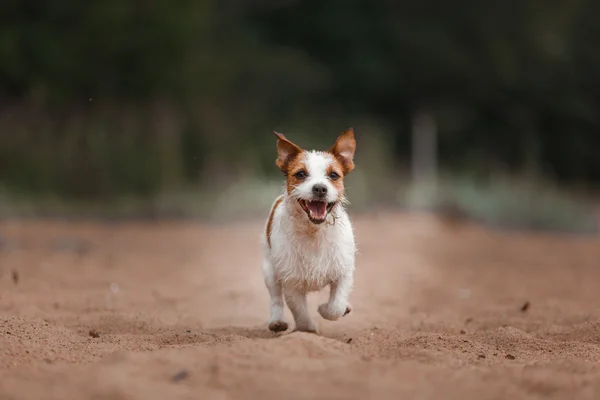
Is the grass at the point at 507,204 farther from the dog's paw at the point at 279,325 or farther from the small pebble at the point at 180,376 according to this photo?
the small pebble at the point at 180,376

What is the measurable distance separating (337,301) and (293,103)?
22.4 meters

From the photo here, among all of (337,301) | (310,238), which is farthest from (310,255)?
(337,301)

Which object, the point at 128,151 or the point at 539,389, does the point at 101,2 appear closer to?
the point at 128,151

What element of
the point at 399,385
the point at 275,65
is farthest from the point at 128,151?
the point at 399,385

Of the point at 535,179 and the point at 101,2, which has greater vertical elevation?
the point at 101,2

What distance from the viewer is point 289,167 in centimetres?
649

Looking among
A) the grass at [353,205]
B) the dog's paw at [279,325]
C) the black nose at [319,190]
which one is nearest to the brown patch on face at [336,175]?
the black nose at [319,190]

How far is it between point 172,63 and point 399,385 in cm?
1909

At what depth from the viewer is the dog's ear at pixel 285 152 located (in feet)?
21.3

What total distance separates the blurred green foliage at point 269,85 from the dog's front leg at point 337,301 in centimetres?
1419

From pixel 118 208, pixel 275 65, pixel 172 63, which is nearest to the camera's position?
pixel 118 208

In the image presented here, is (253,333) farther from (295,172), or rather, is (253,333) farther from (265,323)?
(295,172)

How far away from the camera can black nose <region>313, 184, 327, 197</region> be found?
19.9ft

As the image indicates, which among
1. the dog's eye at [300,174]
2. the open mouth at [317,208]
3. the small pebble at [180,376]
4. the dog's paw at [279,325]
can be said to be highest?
the dog's eye at [300,174]
